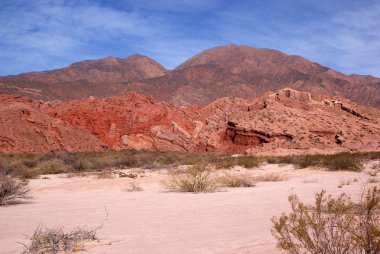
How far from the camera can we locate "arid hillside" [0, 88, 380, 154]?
32.4 metres

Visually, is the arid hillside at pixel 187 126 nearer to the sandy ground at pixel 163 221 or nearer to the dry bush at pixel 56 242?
the sandy ground at pixel 163 221

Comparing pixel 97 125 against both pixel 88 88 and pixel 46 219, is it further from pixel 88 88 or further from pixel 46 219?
pixel 88 88

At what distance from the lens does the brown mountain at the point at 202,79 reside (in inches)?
3442

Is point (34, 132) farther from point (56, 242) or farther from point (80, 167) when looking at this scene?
point (56, 242)

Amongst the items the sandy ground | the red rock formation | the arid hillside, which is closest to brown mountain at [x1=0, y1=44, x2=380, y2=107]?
the arid hillside

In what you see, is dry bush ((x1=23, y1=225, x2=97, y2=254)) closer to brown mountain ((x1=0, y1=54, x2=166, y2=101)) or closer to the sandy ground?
the sandy ground

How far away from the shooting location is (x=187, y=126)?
137ft

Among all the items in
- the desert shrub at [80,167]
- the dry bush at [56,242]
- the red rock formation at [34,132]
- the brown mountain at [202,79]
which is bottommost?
the desert shrub at [80,167]

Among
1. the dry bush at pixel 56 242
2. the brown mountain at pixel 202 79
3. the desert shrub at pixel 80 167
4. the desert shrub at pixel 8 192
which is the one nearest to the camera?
the dry bush at pixel 56 242

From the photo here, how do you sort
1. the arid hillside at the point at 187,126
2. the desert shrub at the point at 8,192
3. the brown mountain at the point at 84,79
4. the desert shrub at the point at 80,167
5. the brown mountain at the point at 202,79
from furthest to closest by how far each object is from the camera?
the brown mountain at the point at 202,79 < the brown mountain at the point at 84,79 < the arid hillside at the point at 187,126 < the desert shrub at the point at 80,167 < the desert shrub at the point at 8,192

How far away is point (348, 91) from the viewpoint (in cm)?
11431

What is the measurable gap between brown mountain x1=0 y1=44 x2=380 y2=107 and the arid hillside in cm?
3756

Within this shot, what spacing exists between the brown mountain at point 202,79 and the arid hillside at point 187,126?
37.6 meters

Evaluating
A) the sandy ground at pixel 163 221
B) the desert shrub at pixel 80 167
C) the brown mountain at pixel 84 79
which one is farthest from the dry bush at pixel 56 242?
the brown mountain at pixel 84 79
